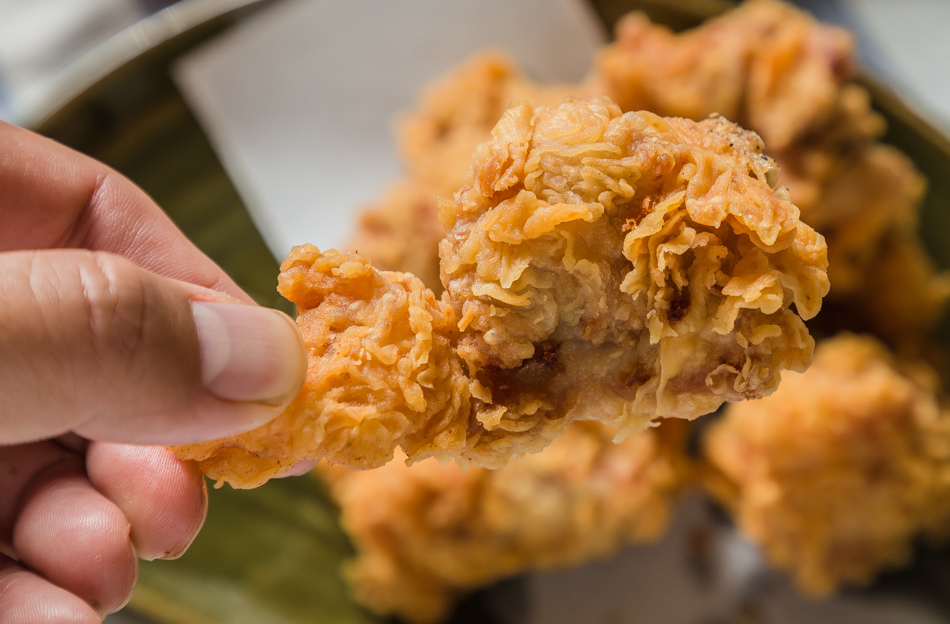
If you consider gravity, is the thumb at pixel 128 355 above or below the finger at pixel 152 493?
above

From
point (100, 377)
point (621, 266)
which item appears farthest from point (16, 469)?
point (621, 266)

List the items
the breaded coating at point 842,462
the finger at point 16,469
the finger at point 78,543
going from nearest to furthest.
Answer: the finger at point 78,543 → the finger at point 16,469 → the breaded coating at point 842,462

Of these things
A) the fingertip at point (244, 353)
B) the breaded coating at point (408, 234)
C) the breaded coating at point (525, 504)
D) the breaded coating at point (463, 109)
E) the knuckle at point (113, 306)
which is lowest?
the breaded coating at point (525, 504)

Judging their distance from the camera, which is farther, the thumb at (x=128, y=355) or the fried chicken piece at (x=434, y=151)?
the fried chicken piece at (x=434, y=151)

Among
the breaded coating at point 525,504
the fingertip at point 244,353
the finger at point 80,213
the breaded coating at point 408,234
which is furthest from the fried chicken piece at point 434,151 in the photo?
the fingertip at point 244,353

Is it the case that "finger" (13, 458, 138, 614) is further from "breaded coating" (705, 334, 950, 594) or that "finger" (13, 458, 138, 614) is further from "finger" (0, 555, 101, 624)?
"breaded coating" (705, 334, 950, 594)

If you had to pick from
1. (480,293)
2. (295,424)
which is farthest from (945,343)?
(295,424)

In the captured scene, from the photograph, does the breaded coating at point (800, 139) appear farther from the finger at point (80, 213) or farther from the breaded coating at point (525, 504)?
Answer: the finger at point (80, 213)

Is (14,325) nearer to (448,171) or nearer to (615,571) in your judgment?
(448,171)
